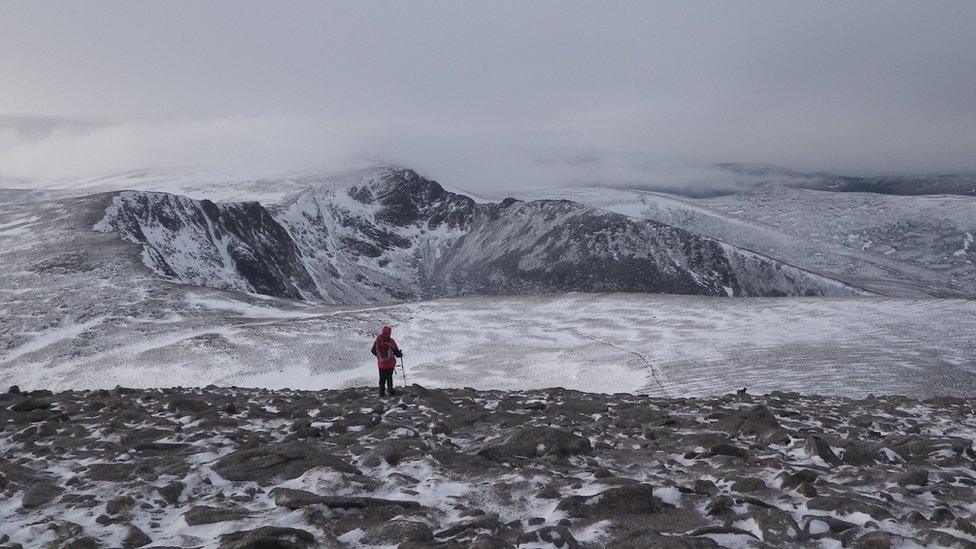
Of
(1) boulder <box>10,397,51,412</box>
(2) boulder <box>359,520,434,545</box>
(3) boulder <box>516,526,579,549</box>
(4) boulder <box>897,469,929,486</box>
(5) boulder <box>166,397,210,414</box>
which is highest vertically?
(3) boulder <box>516,526,579,549</box>

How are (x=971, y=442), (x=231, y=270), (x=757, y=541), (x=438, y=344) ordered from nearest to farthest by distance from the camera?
(x=757, y=541) → (x=971, y=442) → (x=438, y=344) → (x=231, y=270)

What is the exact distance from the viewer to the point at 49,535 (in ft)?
27.4

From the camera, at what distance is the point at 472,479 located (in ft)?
35.6

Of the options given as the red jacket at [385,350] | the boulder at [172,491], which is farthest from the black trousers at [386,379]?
the boulder at [172,491]

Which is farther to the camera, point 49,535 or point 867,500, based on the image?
point 867,500

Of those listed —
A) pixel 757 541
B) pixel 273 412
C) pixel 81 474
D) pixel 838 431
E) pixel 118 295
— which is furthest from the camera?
pixel 118 295

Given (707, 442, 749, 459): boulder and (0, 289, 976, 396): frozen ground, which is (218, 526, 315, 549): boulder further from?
(0, 289, 976, 396): frozen ground

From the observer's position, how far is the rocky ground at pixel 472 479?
8.36 metres

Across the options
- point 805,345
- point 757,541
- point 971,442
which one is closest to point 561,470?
point 757,541

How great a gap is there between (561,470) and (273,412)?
9611 mm

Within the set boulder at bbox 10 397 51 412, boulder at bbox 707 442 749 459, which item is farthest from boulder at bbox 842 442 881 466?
boulder at bbox 10 397 51 412

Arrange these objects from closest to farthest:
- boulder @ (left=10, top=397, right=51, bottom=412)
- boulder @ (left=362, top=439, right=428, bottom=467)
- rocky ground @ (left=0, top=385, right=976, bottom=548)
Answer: rocky ground @ (left=0, top=385, right=976, bottom=548) → boulder @ (left=362, top=439, right=428, bottom=467) → boulder @ (left=10, top=397, right=51, bottom=412)

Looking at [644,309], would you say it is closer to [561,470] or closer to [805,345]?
[805,345]

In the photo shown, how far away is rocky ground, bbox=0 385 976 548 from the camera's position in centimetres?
836
